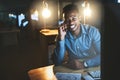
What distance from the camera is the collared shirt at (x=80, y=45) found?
2.66 meters

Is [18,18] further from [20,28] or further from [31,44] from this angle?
[31,44]

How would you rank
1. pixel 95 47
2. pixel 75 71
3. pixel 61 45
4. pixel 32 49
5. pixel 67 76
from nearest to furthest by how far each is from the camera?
1. pixel 67 76
2. pixel 75 71
3. pixel 95 47
4. pixel 61 45
5. pixel 32 49

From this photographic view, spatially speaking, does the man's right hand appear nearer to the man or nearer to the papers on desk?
the man

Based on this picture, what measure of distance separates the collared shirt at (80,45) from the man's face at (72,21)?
0.22 ft

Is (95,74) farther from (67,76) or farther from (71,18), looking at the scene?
(71,18)

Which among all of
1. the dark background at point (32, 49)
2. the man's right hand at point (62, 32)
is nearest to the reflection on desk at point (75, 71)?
the man's right hand at point (62, 32)

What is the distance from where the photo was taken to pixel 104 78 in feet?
2.19

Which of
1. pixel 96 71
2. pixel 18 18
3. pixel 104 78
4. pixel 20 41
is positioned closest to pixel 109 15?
pixel 104 78

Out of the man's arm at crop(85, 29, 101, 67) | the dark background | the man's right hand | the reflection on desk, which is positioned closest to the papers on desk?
the reflection on desk

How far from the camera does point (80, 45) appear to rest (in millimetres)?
2855

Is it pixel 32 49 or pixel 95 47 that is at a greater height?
pixel 95 47

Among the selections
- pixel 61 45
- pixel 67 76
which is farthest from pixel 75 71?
pixel 61 45

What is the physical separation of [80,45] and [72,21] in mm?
336

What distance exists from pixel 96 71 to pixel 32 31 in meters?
5.51
